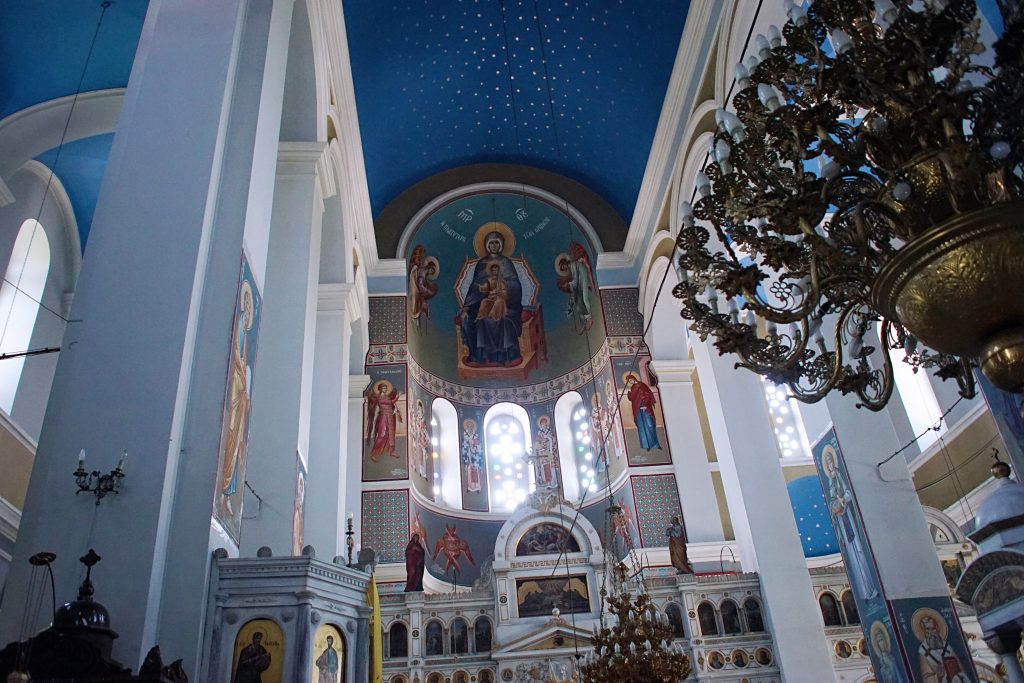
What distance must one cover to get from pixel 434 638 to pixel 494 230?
7716mm

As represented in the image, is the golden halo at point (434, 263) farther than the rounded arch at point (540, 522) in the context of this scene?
Yes

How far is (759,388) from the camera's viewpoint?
36.5 feet

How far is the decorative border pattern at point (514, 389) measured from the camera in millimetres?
13992

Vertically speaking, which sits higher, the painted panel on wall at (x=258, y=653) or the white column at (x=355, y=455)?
the white column at (x=355, y=455)

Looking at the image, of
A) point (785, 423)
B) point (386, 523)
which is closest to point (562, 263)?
point (785, 423)

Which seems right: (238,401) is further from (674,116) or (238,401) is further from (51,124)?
(674,116)

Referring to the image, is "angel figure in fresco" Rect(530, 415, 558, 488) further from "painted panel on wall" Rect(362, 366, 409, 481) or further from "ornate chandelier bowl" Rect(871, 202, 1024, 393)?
"ornate chandelier bowl" Rect(871, 202, 1024, 393)

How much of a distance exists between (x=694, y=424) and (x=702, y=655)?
12.5 feet

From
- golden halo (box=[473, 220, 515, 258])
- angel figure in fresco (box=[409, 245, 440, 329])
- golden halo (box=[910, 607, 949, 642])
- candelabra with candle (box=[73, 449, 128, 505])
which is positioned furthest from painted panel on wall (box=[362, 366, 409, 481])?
candelabra with candle (box=[73, 449, 128, 505])

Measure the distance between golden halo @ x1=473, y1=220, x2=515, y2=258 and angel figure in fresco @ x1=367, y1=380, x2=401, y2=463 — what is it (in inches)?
147

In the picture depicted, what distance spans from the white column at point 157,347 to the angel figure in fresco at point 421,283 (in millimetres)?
8645

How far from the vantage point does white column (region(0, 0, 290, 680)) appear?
3887 mm

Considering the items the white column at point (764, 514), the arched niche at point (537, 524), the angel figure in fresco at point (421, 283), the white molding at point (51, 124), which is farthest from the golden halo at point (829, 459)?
the white molding at point (51, 124)

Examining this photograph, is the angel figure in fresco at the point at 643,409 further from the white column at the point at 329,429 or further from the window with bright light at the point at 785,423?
the white column at the point at 329,429
